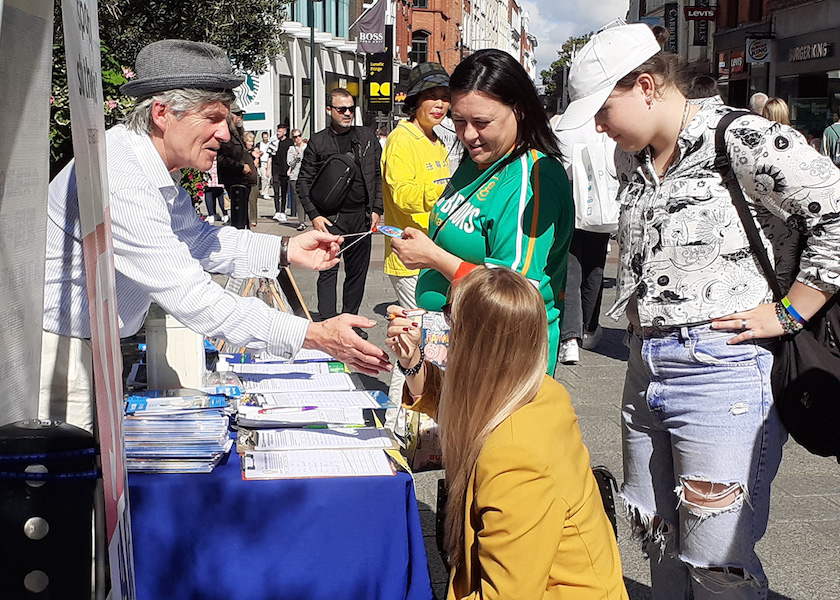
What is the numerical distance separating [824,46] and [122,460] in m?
24.1

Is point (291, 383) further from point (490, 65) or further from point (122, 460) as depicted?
point (122, 460)

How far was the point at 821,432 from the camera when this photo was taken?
2.30 m

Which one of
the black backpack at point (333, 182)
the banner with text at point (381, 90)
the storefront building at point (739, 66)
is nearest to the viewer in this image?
the black backpack at point (333, 182)

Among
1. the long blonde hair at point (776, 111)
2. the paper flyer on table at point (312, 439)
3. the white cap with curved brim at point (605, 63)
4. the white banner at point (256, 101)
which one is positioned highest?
the white banner at point (256, 101)

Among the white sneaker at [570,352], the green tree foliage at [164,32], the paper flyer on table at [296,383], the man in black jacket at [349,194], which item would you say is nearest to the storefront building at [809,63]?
the green tree foliage at [164,32]

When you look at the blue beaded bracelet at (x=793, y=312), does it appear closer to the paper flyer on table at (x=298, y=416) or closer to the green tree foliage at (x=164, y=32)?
the paper flyer on table at (x=298, y=416)

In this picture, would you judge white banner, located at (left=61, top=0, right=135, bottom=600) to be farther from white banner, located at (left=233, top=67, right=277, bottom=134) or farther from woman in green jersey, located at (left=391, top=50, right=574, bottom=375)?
white banner, located at (left=233, top=67, right=277, bottom=134)

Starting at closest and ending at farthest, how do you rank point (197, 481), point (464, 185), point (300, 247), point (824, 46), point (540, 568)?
point (540, 568) < point (197, 481) < point (464, 185) < point (300, 247) < point (824, 46)

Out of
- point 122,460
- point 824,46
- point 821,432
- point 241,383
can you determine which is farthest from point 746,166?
point 824,46

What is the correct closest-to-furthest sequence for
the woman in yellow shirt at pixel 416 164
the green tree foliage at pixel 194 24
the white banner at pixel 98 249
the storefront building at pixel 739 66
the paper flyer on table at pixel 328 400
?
the white banner at pixel 98 249, the paper flyer on table at pixel 328 400, the woman in yellow shirt at pixel 416 164, the green tree foliage at pixel 194 24, the storefront building at pixel 739 66

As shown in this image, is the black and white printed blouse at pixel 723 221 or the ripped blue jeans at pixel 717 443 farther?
the ripped blue jeans at pixel 717 443

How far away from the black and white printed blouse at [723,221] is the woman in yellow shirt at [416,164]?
9.71 feet

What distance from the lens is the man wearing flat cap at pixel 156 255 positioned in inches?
100

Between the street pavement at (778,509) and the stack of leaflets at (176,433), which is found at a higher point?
the stack of leaflets at (176,433)
